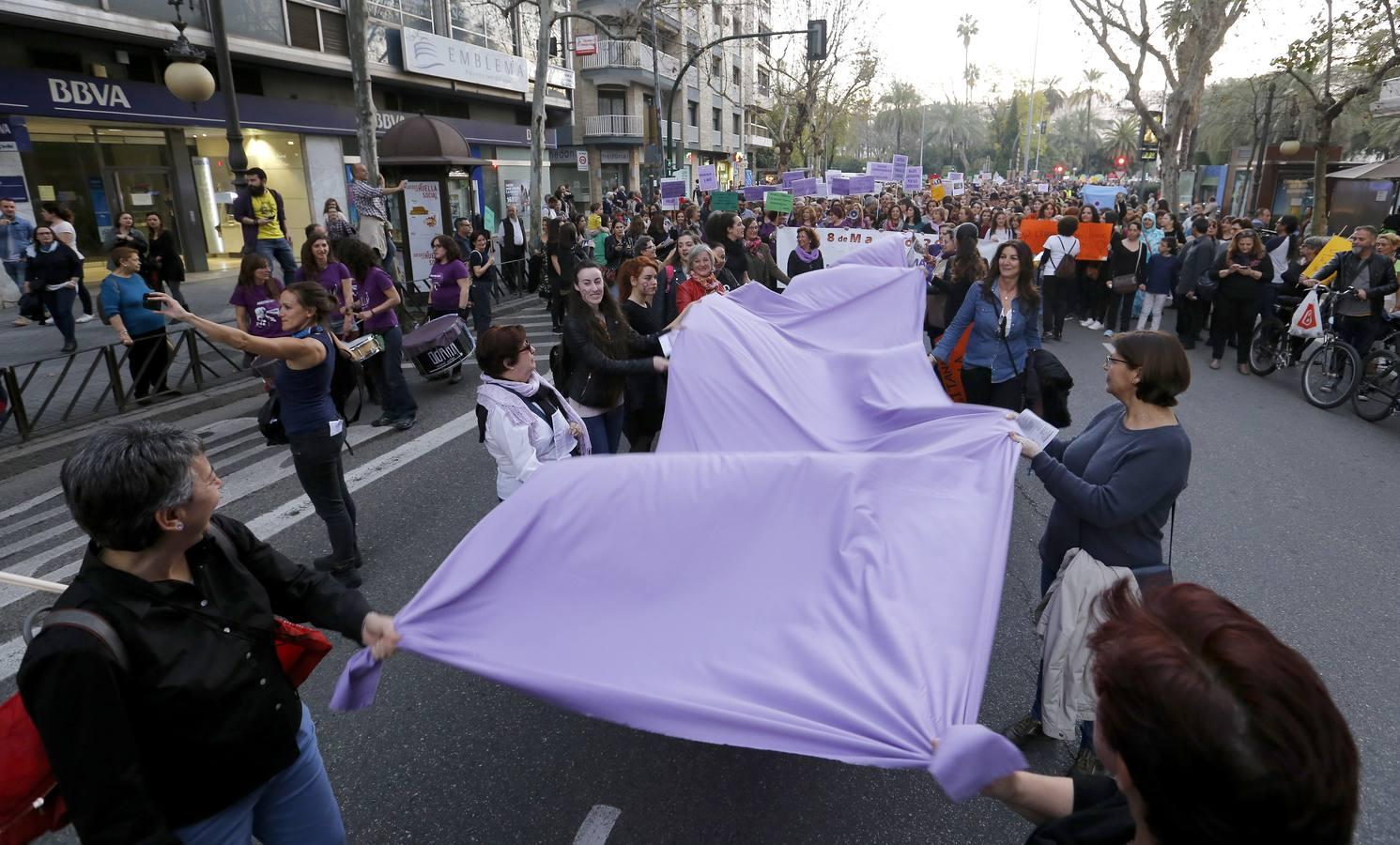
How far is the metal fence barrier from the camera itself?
7.60 m

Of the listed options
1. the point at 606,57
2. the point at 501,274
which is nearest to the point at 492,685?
the point at 501,274

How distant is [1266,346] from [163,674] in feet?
39.8

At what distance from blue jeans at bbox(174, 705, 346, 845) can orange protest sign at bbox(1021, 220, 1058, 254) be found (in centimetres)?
1288

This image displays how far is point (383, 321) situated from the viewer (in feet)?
26.8

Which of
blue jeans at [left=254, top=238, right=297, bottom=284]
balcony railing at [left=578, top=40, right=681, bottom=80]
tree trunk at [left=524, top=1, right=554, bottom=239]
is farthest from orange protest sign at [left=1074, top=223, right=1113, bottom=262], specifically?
balcony railing at [left=578, top=40, right=681, bottom=80]

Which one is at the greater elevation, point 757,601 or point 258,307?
point 258,307

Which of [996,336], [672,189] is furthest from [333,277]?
[672,189]

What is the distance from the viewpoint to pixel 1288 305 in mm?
10734

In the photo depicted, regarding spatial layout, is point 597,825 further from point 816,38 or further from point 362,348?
point 816,38

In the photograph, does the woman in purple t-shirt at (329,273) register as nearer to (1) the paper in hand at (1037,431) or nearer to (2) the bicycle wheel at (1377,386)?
(1) the paper in hand at (1037,431)

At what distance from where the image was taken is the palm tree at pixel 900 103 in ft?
301

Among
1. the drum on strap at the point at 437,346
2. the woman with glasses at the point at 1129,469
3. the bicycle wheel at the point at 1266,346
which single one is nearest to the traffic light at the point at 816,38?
the bicycle wheel at the point at 1266,346

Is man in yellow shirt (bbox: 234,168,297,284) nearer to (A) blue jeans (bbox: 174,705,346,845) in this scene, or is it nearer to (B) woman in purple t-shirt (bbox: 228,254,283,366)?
(B) woman in purple t-shirt (bbox: 228,254,283,366)

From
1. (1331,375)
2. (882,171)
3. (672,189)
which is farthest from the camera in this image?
(882,171)
